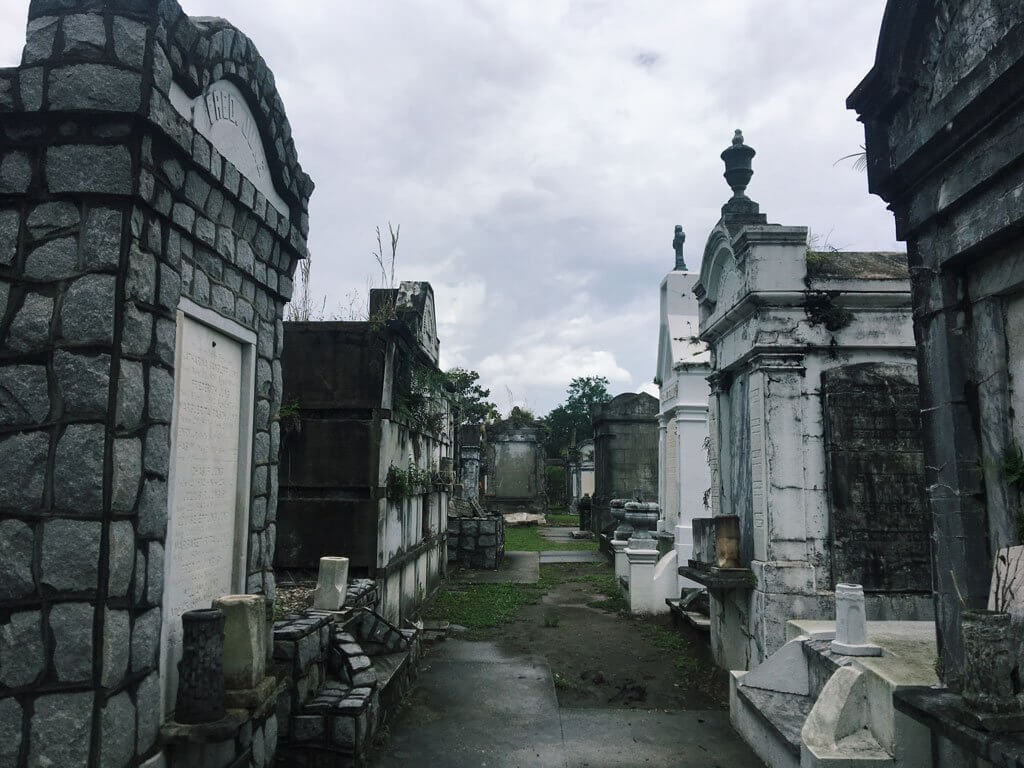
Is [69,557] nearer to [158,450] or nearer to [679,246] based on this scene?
[158,450]

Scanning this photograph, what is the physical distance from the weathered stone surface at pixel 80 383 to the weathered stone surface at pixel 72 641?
0.75 metres

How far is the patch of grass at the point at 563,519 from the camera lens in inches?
1037

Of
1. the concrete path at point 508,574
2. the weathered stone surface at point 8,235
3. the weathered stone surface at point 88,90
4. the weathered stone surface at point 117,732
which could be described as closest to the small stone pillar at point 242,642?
the weathered stone surface at point 117,732

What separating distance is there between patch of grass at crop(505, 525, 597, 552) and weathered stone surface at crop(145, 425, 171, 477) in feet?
49.3

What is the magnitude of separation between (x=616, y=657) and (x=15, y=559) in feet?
21.1

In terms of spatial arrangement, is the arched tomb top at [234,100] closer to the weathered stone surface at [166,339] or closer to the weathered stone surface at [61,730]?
the weathered stone surface at [166,339]

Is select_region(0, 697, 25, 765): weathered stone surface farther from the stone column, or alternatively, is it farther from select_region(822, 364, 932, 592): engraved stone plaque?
the stone column

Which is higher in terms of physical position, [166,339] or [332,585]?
[166,339]

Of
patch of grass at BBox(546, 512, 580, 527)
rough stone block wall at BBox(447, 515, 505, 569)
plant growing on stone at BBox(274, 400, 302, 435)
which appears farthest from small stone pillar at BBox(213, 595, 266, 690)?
patch of grass at BBox(546, 512, 580, 527)

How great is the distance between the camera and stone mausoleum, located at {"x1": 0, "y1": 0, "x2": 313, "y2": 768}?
270 cm

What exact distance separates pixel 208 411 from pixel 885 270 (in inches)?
230

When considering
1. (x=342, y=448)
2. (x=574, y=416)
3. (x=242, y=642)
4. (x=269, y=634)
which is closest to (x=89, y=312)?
(x=242, y=642)

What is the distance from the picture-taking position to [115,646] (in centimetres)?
278

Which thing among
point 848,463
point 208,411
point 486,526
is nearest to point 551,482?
point 486,526
